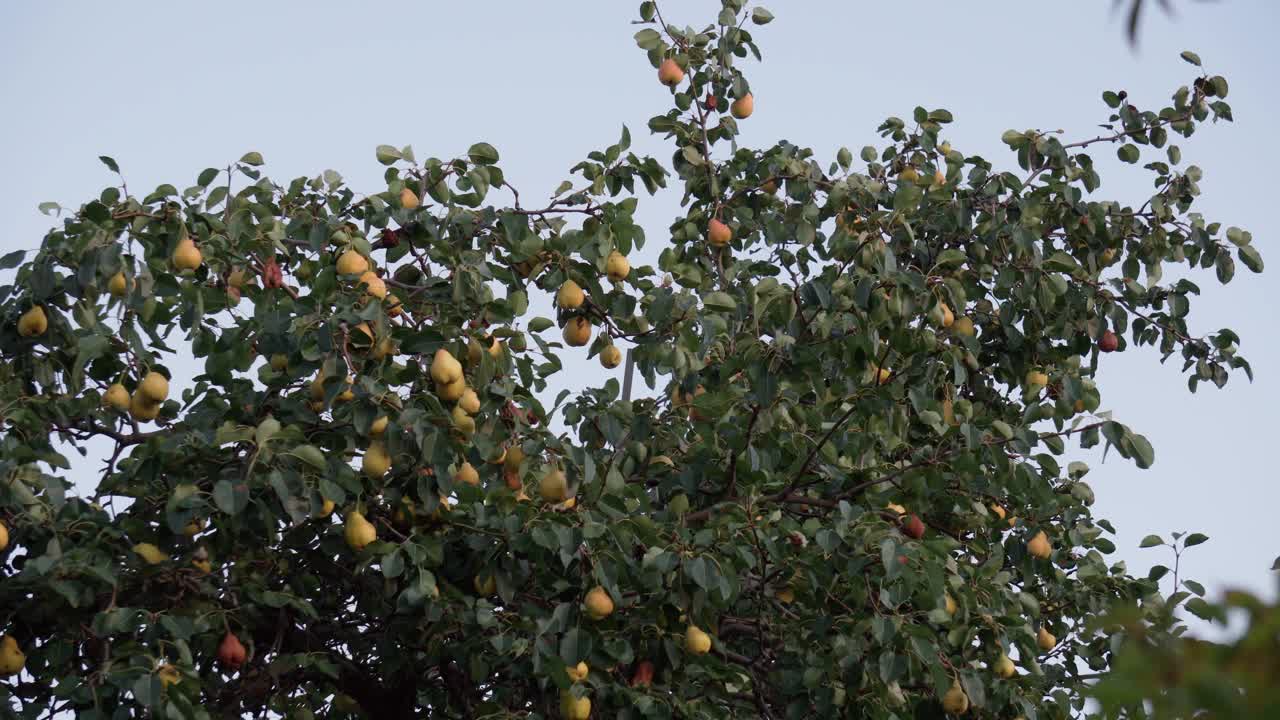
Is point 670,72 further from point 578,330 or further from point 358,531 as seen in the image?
point 358,531

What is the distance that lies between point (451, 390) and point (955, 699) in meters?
1.90

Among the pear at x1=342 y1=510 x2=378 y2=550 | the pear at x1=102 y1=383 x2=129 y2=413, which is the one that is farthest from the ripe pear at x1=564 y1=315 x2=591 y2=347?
the pear at x1=102 y1=383 x2=129 y2=413

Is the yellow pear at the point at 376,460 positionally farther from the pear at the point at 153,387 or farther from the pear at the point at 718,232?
the pear at the point at 718,232

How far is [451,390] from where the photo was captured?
4.60 meters

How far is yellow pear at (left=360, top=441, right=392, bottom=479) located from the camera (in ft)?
15.0

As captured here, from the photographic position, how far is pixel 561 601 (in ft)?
16.2

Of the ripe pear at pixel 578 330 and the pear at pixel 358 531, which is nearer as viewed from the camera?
the pear at pixel 358 531

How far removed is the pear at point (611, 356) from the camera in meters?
Answer: 5.31

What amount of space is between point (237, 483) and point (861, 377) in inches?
95.2

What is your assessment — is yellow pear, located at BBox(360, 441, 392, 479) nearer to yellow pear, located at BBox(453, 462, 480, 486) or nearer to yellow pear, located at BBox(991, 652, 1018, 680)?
yellow pear, located at BBox(453, 462, 480, 486)

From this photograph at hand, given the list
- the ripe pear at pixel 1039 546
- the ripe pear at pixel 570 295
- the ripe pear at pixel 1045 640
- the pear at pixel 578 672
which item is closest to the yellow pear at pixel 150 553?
the pear at pixel 578 672

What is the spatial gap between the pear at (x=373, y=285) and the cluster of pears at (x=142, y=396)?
0.71 metres

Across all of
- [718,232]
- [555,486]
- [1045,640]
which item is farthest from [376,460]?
[1045,640]

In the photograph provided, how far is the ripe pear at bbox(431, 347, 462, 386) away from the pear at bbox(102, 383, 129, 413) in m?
0.99
